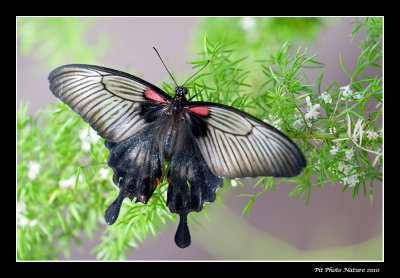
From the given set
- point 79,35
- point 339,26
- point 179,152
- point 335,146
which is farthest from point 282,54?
point 339,26

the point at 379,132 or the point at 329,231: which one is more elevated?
the point at 379,132

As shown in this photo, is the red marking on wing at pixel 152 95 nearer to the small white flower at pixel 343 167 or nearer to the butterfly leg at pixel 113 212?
the butterfly leg at pixel 113 212

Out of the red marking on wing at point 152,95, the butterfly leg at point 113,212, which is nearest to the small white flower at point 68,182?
the butterfly leg at point 113,212

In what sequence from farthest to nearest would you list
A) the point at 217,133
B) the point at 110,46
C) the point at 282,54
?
the point at 110,46 < the point at 282,54 < the point at 217,133

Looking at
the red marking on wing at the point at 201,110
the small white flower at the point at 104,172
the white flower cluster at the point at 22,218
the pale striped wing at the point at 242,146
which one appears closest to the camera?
the pale striped wing at the point at 242,146

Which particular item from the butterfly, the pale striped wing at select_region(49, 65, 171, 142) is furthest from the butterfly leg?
the pale striped wing at select_region(49, 65, 171, 142)

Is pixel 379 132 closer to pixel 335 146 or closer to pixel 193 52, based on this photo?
pixel 335 146

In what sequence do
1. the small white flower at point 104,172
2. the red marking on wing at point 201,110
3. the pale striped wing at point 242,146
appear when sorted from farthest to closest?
1. the small white flower at point 104,172
2. the red marking on wing at point 201,110
3. the pale striped wing at point 242,146

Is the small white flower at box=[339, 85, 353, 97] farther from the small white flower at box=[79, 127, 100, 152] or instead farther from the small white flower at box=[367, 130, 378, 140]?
the small white flower at box=[79, 127, 100, 152]
